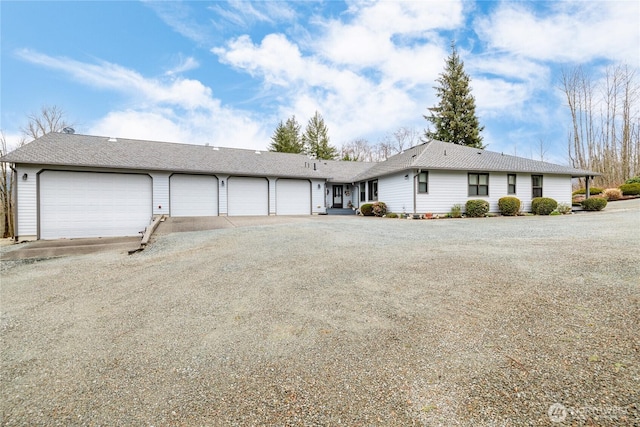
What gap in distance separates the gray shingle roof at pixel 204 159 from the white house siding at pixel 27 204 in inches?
25.8

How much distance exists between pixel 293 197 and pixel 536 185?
1523cm

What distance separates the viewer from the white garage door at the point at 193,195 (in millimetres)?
15836

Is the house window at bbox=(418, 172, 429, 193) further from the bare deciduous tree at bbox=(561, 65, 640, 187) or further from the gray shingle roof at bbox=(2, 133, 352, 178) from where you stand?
the bare deciduous tree at bbox=(561, 65, 640, 187)

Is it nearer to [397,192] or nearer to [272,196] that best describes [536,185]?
[397,192]

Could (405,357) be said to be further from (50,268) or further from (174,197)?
(174,197)

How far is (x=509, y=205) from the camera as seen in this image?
15977 mm

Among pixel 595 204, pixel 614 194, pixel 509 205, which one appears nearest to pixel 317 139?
pixel 509 205

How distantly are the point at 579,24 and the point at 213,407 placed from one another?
2222 cm

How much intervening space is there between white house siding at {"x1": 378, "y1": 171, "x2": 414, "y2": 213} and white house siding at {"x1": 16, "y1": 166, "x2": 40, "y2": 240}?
59.1ft

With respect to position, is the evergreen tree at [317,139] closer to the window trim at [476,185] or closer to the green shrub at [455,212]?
the window trim at [476,185]

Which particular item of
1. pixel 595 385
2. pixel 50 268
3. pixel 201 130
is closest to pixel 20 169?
pixel 50 268

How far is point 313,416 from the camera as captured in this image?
194 centimetres

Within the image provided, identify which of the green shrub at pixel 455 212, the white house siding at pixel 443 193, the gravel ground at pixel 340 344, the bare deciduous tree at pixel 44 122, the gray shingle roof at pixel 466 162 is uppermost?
the bare deciduous tree at pixel 44 122

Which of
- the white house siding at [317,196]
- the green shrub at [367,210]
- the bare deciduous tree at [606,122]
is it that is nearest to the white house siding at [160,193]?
the white house siding at [317,196]
